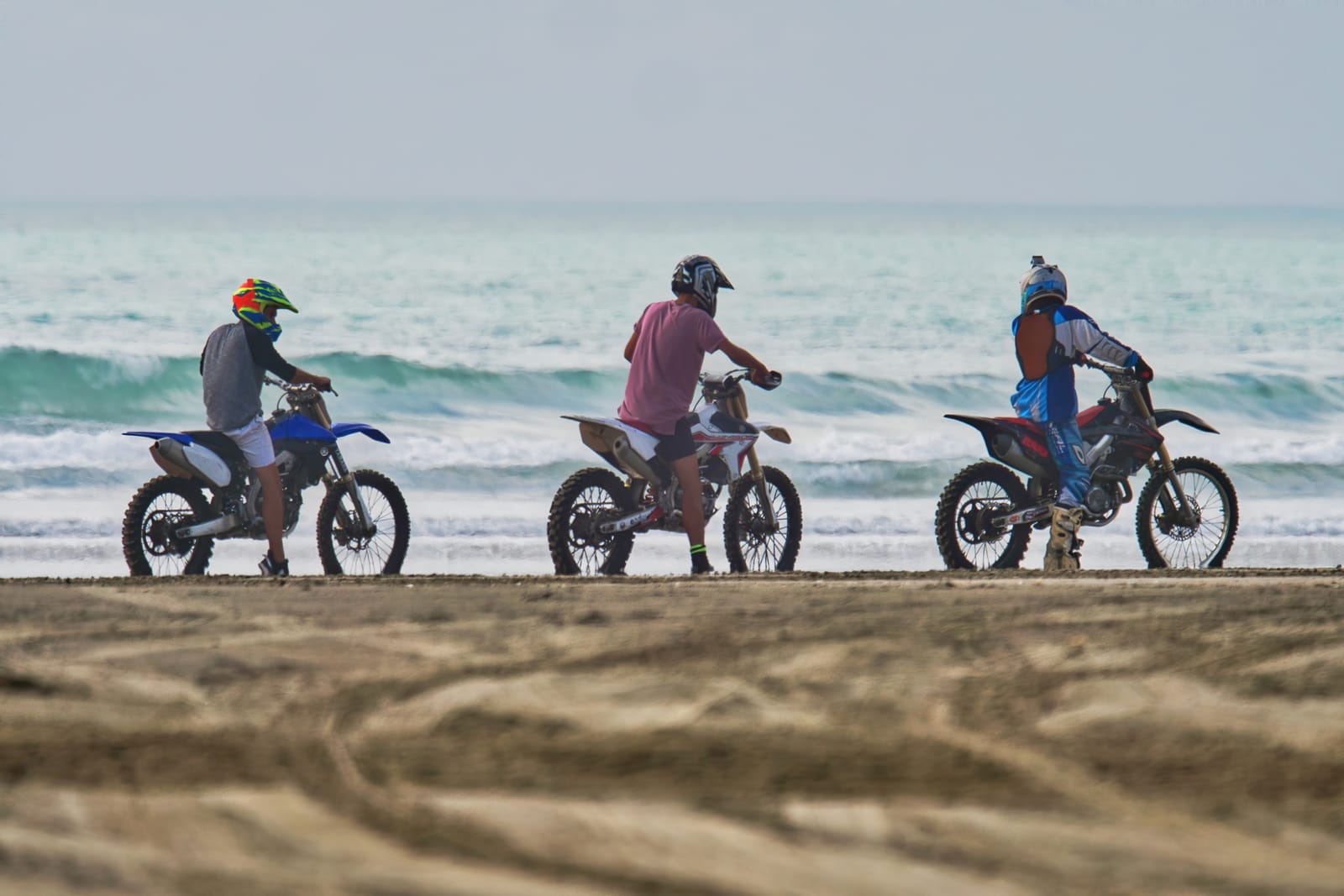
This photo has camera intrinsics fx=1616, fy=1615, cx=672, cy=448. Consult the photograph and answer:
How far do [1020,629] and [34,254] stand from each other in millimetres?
61387

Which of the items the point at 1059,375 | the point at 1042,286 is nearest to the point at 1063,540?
the point at 1059,375

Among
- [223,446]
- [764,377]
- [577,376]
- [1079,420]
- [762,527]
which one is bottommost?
[762,527]

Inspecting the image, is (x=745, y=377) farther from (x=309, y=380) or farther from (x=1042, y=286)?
(x=309, y=380)

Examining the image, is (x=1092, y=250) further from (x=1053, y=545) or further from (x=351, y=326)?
(x=1053, y=545)

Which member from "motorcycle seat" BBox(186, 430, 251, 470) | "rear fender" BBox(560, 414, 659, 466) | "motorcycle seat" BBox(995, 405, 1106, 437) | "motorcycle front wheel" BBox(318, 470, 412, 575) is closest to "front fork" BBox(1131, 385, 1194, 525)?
"motorcycle seat" BBox(995, 405, 1106, 437)

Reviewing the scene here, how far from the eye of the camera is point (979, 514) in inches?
334

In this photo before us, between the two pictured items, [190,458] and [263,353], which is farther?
[190,458]

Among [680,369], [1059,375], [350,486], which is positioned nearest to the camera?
[680,369]

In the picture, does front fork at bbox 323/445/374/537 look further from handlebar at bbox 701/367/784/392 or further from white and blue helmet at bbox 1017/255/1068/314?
white and blue helmet at bbox 1017/255/1068/314

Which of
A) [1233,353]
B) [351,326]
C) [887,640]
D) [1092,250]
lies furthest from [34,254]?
[887,640]

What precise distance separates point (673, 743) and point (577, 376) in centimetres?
2268

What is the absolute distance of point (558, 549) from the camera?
27.3 ft

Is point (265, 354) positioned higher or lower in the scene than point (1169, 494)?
higher

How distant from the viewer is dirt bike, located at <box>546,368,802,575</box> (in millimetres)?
8312
